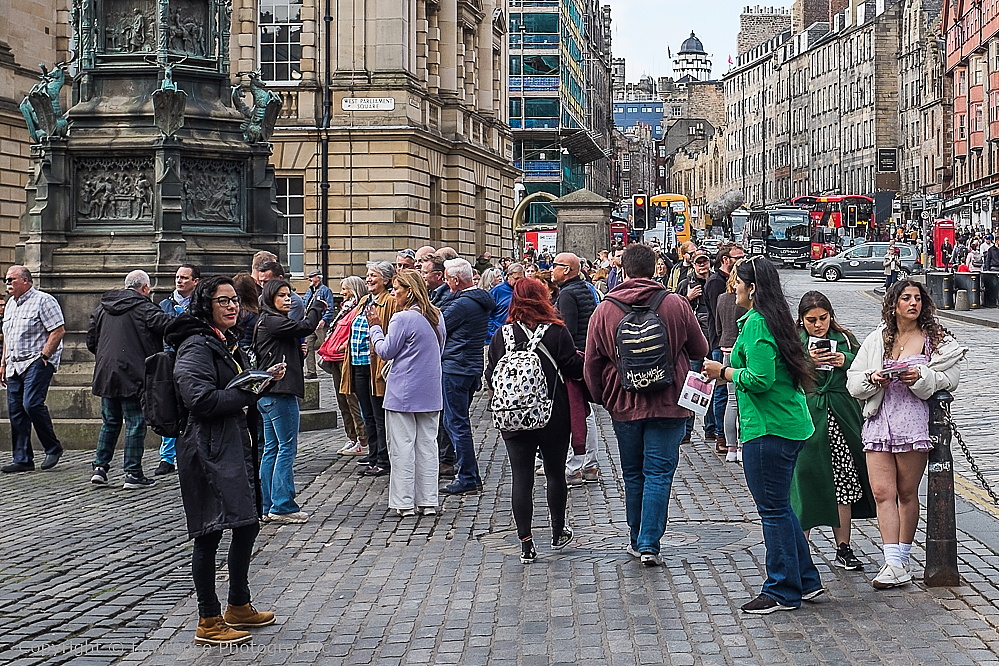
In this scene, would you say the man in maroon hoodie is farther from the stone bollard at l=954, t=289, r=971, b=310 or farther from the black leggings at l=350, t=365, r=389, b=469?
the stone bollard at l=954, t=289, r=971, b=310

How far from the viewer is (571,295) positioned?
11.9m

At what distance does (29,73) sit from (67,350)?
814 inches

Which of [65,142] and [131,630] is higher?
[65,142]

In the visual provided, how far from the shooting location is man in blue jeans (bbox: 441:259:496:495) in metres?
11.7

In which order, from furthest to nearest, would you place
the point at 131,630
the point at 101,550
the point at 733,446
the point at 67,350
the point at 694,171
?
1. the point at 694,171
2. the point at 67,350
3. the point at 733,446
4. the point at 101,550
5. the point at 131,630

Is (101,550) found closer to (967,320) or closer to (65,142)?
(65,142)

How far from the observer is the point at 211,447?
7.06 metres

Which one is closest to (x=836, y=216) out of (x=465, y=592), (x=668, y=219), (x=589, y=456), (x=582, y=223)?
(x=668, y=219)

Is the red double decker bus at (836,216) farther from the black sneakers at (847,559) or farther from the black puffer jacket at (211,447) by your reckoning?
the black puffer jacket at (211,447)

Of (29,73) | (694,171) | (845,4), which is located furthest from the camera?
(694,171)

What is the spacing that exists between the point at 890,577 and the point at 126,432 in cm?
671

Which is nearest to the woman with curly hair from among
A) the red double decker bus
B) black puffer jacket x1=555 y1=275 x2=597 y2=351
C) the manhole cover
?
the manhole cover

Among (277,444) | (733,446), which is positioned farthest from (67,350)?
(733,446)

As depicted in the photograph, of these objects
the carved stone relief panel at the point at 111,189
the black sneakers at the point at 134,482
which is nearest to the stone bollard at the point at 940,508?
the black sneakers at the point at 134,482
